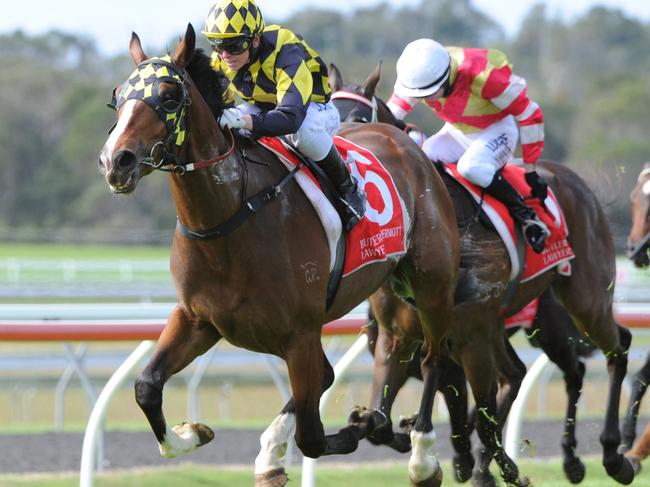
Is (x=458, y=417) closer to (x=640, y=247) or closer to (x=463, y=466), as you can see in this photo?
(x=463, y=466)

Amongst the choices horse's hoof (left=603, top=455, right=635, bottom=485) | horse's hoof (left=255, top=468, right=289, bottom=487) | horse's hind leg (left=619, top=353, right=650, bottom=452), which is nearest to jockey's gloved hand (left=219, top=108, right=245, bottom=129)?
horse's hoof (left=255, top=468, right=289, bottom=487)

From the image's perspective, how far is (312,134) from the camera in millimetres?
4754

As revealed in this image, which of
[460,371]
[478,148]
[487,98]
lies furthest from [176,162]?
[460,371]

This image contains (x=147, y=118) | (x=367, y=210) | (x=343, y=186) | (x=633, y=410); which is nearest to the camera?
(x=147, y=118)

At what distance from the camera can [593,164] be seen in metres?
7.92

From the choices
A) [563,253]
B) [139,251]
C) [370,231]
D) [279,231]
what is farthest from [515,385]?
[139,251]

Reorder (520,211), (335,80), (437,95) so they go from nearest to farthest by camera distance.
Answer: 1. (437,95)
2. (520,211)
3. (335,80)

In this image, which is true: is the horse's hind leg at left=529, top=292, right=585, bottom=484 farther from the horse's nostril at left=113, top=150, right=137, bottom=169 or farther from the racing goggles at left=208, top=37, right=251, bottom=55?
the horse's nostril at left=113, top=150, right=137, bottom=169

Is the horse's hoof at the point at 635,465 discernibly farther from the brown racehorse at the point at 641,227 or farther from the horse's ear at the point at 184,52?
the horse's ear at the point at 184,52

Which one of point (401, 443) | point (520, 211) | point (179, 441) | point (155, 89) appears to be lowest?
point (401, 443)

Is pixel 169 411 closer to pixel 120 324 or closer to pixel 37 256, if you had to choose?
pixel 120 324

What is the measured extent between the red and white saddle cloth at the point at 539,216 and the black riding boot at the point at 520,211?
0.03 m

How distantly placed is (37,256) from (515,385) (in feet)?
103

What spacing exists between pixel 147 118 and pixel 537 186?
107 inches
